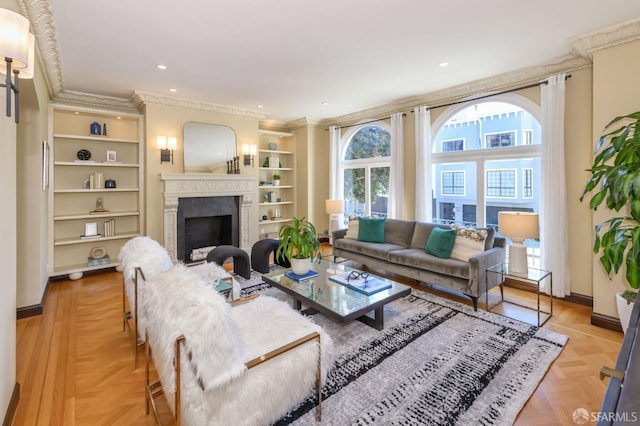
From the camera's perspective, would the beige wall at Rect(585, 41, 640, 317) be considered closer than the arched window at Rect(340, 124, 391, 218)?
Yes

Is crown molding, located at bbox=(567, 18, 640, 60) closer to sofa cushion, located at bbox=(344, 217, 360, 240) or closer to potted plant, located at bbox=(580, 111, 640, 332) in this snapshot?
potted plant, located at bbox=(580, 111, 640, 332)

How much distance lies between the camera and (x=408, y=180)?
537 centimetres

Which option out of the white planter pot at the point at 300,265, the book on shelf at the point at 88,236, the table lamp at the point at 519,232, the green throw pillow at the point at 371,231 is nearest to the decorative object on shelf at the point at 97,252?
the book on shelf at the point at 88,236

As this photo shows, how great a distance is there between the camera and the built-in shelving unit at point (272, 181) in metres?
6.76

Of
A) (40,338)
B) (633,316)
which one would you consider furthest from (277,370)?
(40,338)

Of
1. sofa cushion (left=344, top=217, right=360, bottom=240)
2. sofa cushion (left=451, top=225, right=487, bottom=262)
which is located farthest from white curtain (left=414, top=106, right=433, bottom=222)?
sofa cushion (left=451, top=225, right=487, bottom=262)

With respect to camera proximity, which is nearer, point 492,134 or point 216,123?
point 492,134

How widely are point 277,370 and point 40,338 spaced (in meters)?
2.74

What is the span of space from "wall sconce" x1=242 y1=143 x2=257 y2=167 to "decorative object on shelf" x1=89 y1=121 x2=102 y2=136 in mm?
2325

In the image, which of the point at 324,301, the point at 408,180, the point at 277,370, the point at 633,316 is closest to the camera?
the point at 633,316

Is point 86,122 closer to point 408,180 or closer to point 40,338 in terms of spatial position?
point 40,338

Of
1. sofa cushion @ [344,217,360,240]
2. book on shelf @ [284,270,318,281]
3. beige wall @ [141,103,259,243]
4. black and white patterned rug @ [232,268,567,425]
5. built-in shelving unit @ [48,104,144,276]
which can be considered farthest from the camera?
sofa cushion @ [344,217,360,240]

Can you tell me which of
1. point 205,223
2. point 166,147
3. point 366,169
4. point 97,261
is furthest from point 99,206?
point 366,169

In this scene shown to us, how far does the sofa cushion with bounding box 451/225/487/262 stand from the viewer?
11.8 feet
